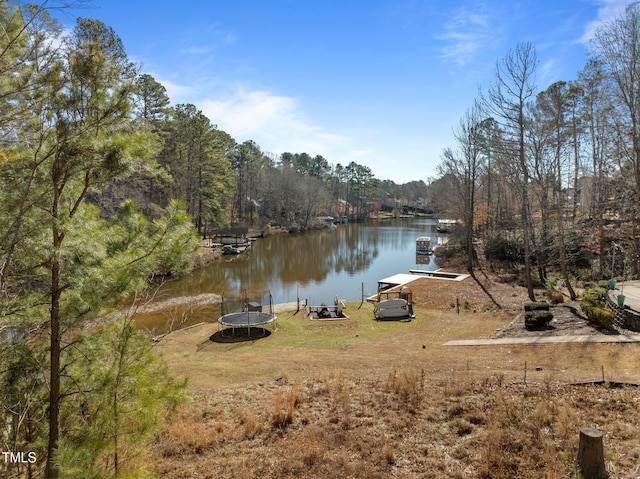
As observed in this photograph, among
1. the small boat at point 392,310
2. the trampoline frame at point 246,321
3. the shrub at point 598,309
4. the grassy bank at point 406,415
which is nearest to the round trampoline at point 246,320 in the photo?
the trampoline frame at point 246,321

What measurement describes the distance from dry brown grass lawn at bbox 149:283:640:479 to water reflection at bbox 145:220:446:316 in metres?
7.48

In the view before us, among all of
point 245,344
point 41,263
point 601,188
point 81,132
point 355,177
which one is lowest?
point 245,344

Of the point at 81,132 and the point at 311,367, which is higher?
the point at 81,132

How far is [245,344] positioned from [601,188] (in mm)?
20286

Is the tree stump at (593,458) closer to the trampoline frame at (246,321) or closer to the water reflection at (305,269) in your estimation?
the trampoline frame at (246,321)

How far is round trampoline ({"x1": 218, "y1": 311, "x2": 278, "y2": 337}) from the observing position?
14.5 meters

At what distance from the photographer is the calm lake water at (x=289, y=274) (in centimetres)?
2028

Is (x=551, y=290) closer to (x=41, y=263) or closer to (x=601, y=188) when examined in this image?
(x=601, y=188)

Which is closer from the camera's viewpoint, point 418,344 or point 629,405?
point 629,405

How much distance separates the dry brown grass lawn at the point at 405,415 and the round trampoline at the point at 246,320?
2.95 metres

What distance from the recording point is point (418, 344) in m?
12.5

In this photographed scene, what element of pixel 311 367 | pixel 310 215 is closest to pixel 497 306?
pixel 311 367

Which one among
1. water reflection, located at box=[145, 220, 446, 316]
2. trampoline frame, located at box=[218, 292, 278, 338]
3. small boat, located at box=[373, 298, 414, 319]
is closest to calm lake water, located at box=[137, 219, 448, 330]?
water reflection, located at box=[145, 220, 446, 316]

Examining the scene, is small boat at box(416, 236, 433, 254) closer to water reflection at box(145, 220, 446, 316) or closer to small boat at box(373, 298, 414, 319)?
water reflection at box(145, 220, 446, 316)
